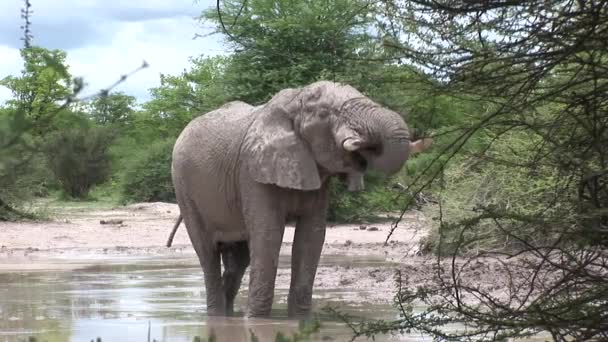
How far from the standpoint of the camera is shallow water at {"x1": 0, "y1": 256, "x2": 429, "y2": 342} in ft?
30.2

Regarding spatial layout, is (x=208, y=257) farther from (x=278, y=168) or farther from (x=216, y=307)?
(x=278, y=168)

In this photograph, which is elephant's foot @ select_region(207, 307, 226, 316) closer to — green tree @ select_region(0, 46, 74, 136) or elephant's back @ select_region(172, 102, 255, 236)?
elephant's back @ select_region(172, 102, 255, 236)

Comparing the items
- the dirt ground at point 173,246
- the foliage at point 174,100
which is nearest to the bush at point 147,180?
the dirt ground at point 173,246

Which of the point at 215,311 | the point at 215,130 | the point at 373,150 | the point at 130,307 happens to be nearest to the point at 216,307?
the point at 215,311

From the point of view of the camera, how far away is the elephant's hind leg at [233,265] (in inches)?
442

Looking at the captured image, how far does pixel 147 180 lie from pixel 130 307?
89.3 feet

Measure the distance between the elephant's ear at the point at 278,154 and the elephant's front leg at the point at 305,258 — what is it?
1.37ft

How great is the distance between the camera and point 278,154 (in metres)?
9.96

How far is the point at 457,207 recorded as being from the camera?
15273 millimetres

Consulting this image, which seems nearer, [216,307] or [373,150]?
[373,150]

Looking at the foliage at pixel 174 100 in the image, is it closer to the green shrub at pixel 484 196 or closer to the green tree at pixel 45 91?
the green shrub at pixel 484 196

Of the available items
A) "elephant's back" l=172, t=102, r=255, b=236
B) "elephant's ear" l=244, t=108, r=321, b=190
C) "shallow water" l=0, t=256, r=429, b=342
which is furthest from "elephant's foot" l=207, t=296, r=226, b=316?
"elephant's ear" l=244, t=108, r=321, b=190

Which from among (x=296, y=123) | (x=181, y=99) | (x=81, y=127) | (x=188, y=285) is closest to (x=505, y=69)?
(x=81, y=127)

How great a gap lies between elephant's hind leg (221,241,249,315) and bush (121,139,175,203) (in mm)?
26632
